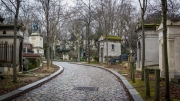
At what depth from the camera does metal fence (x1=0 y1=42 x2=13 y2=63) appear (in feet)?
46.7

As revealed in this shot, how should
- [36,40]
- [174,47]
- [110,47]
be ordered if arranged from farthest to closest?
1. [36,40]
2. [110,47]
3. [174,47]

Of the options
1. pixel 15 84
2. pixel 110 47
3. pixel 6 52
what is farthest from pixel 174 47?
pixel 110 47

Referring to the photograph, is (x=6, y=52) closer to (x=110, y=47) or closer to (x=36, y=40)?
(x=110, y=47)

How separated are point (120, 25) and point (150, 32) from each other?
2941 centimetres

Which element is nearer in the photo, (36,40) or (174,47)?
(174,47)

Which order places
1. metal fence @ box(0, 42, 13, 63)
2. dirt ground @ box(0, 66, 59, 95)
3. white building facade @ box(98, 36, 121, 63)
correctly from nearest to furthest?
dirt ground @ box(0, 66, 59, 95), metal fence @ box(0, 42, 13, 63), white building facade @ box(98, 36, 121, 63)

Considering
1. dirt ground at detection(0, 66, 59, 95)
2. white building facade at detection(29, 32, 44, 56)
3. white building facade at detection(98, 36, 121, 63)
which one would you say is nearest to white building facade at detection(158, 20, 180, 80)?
dirt ground at detection(0, 66, 59, 95)

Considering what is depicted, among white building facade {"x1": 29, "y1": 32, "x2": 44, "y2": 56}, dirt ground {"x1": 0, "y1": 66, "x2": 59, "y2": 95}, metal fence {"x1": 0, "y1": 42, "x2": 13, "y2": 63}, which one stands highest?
white building facade {"x1": 29, "y1": 32, "x2": 44, "y2": 56}

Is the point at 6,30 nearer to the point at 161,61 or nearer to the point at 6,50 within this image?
the point at 6,50

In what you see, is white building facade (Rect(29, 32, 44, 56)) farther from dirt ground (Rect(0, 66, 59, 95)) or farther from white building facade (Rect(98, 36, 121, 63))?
dirt ground (Rect(0, 66, 59, 95))

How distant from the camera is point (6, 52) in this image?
14.2 m

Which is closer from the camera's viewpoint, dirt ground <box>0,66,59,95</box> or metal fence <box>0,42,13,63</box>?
dirt ground <box>0,66,59,95</box>

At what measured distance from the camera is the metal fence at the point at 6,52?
14.2 meters

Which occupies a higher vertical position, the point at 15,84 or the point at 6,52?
the point at 6,52
